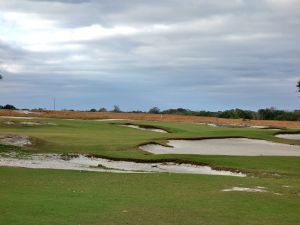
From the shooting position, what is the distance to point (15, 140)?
39.6 m

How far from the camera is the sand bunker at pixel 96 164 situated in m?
29.8

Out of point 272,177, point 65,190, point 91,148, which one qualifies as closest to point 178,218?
point 65,190

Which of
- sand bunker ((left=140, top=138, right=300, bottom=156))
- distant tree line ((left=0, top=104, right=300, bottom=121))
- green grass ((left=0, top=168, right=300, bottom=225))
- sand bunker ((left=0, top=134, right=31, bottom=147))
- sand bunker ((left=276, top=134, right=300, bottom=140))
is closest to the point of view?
green grass ((left=0, top=168, right=300, bottom=225))

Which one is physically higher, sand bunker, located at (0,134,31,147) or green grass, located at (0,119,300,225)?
sand bunker, located at (0,134,31,147)

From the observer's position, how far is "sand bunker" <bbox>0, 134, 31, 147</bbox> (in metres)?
38.8

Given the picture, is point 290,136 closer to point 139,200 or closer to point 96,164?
point 96,164

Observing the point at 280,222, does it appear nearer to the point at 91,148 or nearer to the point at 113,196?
the point at 113,196

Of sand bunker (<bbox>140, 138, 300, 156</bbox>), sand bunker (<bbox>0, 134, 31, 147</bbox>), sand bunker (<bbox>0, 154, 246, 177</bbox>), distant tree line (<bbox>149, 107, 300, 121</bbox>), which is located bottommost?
sand bunker (<bbox>0, 154, 246, 177</bbox>)

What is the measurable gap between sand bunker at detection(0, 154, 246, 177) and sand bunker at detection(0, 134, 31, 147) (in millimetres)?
5101

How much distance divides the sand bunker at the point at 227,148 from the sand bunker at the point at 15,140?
8600mm

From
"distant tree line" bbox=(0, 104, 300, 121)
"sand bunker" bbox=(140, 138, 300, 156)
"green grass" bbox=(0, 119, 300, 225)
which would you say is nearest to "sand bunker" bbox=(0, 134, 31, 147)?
"sand bunker" bbox=(140, 138, 300, 156)

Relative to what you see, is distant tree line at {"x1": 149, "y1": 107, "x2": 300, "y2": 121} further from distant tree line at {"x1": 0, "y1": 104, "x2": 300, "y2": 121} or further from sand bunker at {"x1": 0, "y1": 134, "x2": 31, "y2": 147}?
sand bunker at {"x1": 0, "y1": 134, "x2": 31, "y2": 147}

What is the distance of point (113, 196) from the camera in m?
17.8

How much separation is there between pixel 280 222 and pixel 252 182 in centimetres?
889
